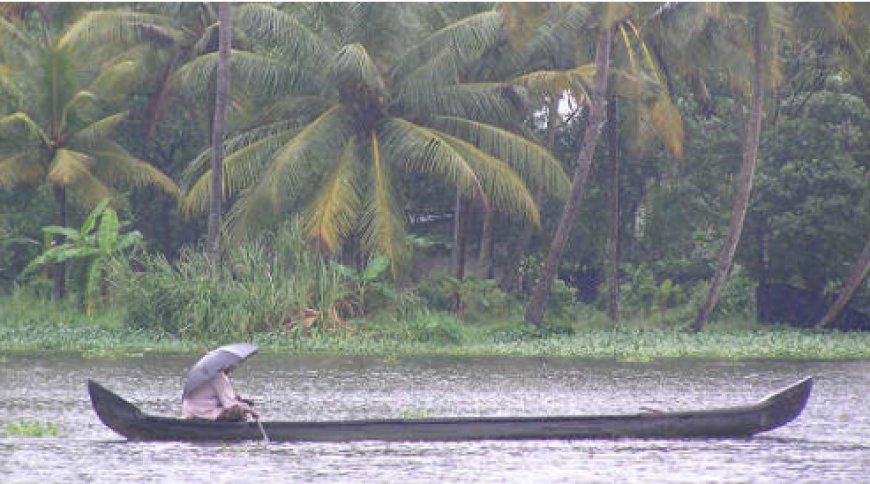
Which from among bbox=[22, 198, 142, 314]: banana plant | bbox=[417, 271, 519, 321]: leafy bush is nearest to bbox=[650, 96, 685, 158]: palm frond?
bbox=[417, 271, 519, 321]: leafy bush

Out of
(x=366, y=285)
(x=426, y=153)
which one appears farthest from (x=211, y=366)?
(x=426, y=153)

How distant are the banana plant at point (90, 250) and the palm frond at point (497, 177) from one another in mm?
6453

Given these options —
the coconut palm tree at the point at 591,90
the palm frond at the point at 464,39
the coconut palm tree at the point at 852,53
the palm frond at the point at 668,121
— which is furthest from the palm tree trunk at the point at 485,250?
the coconut palm tree at the point at 852,53

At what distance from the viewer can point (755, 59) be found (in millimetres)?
29203

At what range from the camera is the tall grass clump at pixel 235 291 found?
2794 centimetres

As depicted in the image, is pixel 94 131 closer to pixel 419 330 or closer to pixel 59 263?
pixel 59 263

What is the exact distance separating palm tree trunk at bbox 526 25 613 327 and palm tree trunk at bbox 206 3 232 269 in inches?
245

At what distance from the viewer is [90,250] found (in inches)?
1171

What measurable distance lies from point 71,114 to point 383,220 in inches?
278

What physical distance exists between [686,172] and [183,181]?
1122 cm

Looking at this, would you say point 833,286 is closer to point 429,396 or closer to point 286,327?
point 286,327

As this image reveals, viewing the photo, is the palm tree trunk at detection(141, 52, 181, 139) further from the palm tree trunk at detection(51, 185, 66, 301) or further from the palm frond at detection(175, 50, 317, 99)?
the palm tree trunk at detection(51, 185, 66, 301)

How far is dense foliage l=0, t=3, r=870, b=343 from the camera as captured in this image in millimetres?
29078

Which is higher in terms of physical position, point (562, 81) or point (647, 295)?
point (562, 81)
